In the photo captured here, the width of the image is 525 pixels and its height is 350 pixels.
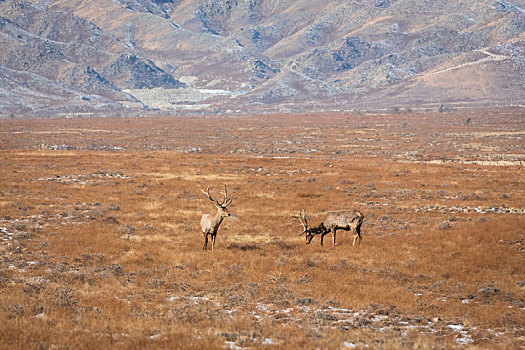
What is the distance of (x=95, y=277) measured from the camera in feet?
58.9

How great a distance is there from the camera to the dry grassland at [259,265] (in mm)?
12633

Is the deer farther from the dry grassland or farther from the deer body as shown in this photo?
the dry grassland

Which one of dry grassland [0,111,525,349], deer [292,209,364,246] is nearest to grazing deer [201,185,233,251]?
dry grassland [0,111,525,349]

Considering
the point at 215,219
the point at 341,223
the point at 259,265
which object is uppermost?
the point at 215,219

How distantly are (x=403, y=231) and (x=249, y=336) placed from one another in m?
16.0

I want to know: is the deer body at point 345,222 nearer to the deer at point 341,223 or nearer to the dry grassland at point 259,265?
the deer at point 341,223

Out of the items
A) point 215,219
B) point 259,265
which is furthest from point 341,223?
point 215,219

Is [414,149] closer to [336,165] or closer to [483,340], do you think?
[336,165]

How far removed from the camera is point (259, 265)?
2000 cm

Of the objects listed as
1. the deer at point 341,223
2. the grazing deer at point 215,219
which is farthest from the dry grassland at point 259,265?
the grazing deer at point 215,219

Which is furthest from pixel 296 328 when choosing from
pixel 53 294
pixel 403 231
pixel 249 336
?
pixel 403 231

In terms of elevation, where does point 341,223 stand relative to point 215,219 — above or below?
below

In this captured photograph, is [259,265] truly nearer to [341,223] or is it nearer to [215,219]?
[215,219]

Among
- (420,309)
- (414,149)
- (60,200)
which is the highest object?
(414,149)
